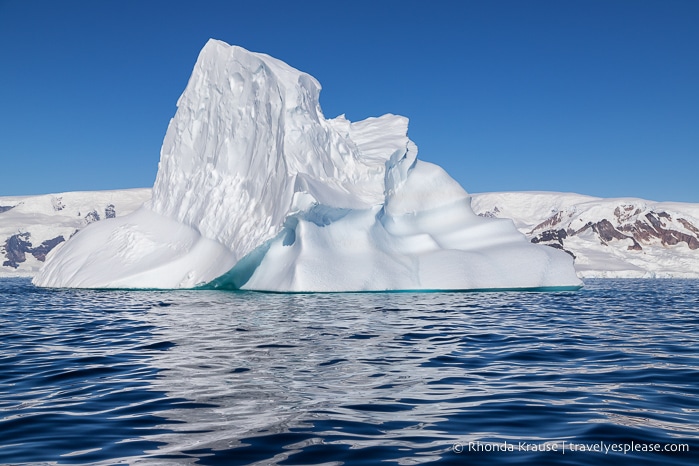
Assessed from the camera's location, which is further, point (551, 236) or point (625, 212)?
point (625, 212)

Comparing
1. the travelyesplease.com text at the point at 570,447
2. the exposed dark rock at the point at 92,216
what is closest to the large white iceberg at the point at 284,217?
the travelyesplease.com text at the point at 570,447

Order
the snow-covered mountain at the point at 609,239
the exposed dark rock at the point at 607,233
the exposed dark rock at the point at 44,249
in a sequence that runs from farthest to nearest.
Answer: the exposed dark rock at the point at 44,249, the exposed dark rock at the point at 607,233, the snow-covered mountain at the point at 609,239

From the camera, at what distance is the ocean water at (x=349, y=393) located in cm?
421

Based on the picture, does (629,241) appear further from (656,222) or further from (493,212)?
(493,212)

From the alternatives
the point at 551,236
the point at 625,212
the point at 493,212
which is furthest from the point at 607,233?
the point at 493,212

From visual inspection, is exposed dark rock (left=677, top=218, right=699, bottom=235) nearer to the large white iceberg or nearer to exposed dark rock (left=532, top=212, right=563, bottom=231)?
exposed dark rock (left=532, top=212, right=563, bottom=231)

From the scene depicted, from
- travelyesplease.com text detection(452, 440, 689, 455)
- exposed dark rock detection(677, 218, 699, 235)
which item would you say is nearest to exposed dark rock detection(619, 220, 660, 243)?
exposed dark rock detection(677, 218, 699, 235)

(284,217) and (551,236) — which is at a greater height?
(551,236)

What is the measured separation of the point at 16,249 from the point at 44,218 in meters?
20.6

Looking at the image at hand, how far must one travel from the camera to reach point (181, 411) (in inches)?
209

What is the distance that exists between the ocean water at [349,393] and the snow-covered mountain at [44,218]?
312 feet

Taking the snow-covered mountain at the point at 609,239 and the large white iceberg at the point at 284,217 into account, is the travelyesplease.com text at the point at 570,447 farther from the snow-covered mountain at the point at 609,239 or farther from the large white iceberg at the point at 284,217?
the snow-covered mountain at the point at 609,239

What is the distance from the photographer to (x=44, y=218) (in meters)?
119

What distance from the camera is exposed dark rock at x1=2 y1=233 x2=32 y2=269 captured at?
3844 inches
